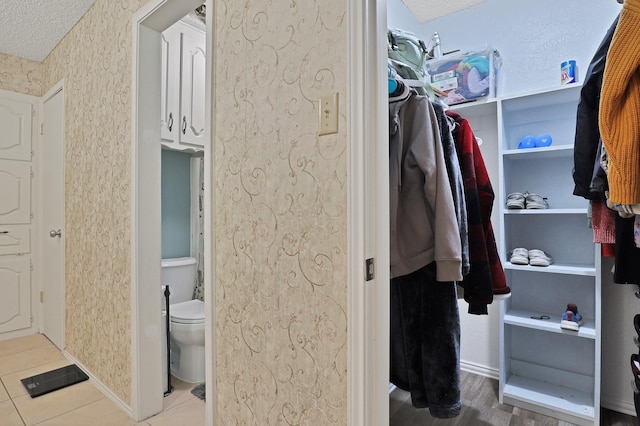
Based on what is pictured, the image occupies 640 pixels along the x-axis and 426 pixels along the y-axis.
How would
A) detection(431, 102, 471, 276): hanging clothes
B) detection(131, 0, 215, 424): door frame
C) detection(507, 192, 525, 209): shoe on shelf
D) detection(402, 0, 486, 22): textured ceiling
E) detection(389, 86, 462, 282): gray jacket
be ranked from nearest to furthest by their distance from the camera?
detection(389, 86, 462, 282): gray jacket, detection(431, 102, 471, 276): hanging clothes, detection(131, 0, 215, 424): door frame, detection(507, 192, 525, 209): shoe on shelf, detection(402, 0, 486, 22): textured ceiling

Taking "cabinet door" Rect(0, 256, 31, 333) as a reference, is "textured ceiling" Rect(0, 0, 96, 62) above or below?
above

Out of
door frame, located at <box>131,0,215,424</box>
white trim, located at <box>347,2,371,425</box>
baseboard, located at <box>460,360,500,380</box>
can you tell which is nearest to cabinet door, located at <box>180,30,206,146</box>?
door frame, located at <box>131,0,215,424</box>

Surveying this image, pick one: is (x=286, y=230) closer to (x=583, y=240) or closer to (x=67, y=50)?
(x=583, y=240)

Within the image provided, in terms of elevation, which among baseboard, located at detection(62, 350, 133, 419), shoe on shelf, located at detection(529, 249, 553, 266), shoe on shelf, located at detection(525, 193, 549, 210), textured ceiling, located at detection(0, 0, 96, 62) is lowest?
baseboard, located at detection(62, 350, 133, 419)

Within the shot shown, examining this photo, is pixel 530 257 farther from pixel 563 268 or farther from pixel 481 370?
pixel 481 370

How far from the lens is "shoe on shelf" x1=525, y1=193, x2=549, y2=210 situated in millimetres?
2010

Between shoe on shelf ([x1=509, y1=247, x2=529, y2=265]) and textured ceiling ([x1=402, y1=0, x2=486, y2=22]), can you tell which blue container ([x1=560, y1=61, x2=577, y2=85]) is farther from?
shoe on shelf ([x1=509, y1=247, x2=529, y2=265])

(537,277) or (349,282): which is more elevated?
(349,282)

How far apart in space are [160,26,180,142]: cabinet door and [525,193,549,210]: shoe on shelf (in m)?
2.41

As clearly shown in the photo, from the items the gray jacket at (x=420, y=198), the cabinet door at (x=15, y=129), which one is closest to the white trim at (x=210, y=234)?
the gray jacket at (x=420, y=198)

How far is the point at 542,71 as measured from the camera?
2.18 meters

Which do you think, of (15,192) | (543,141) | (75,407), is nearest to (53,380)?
(75,407)

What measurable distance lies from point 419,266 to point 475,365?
1.67 meters

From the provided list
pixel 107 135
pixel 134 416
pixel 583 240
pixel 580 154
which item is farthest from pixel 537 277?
pixel 107 135
